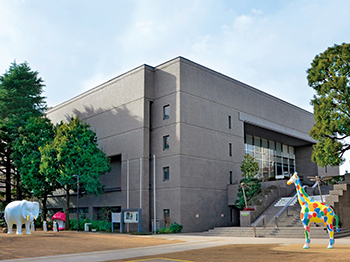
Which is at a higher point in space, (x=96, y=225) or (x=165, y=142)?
(x=165, y=142)

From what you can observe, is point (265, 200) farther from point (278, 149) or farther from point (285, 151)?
point (285, 151)

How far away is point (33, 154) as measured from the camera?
4353cm

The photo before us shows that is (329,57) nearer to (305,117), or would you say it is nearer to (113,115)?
(113,115)

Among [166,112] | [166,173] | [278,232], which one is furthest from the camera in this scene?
[166,112]

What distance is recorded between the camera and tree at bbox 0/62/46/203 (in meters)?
47.1

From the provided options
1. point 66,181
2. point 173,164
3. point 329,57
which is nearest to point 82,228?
point 66,181

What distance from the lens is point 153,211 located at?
39312 millimetres

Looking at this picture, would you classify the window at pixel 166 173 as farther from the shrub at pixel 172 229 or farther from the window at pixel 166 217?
the shrub at pixel 172 229

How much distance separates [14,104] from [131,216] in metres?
24.9

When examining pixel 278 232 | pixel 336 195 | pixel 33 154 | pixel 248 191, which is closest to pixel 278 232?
pixel 278 232

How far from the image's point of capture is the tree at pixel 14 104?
4712 centimetres

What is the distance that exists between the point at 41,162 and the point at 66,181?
12.7 ft

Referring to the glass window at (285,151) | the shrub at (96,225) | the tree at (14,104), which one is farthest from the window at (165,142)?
the glass window at (285,151)

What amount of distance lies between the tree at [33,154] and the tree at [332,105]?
89.2 ft
